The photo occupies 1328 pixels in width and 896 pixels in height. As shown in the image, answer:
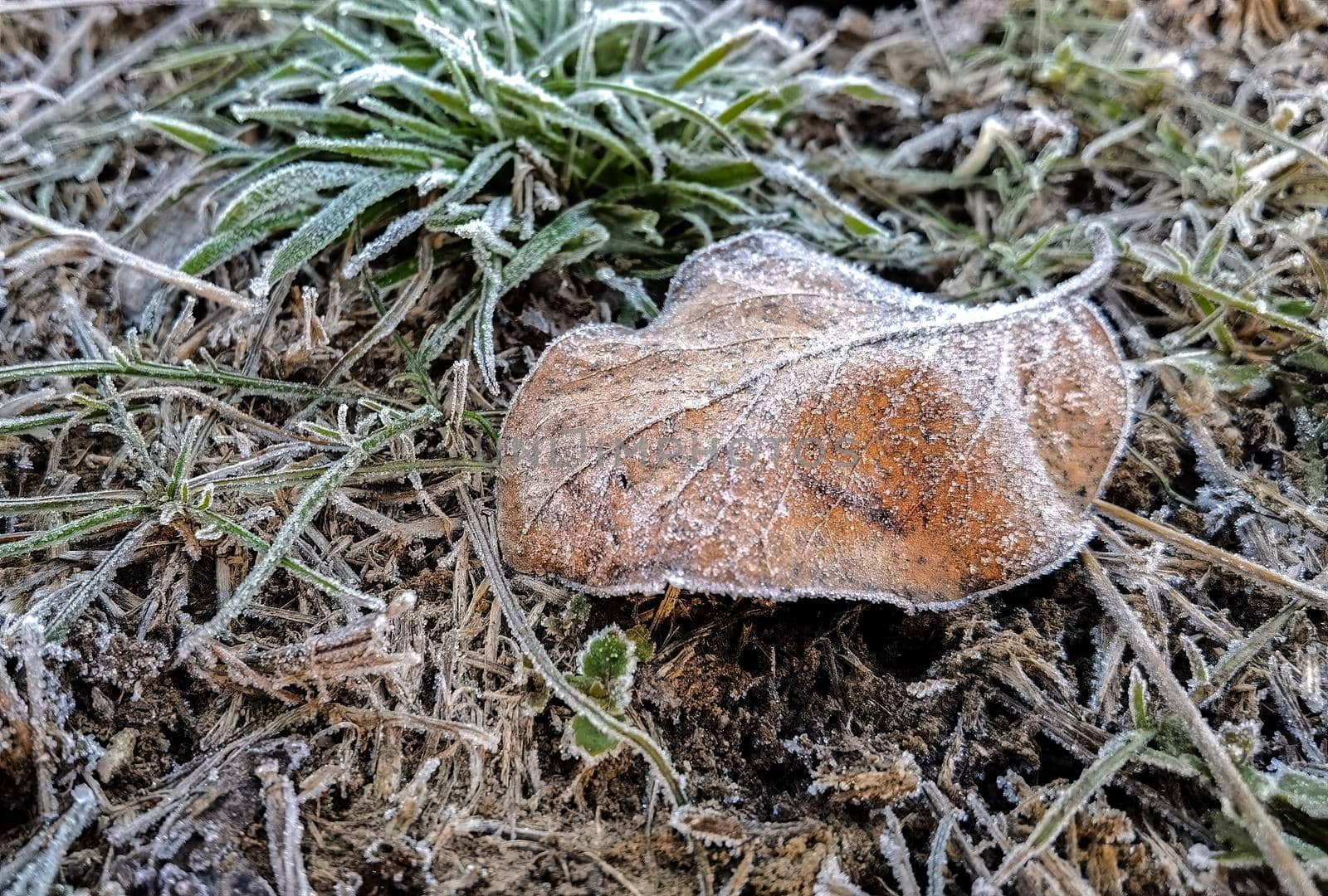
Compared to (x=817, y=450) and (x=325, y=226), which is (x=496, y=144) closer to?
(x=325, y=226)

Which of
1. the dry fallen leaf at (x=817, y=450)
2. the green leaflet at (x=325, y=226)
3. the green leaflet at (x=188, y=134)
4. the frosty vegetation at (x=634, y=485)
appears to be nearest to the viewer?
the frosty vegetation at (x=634, y=485)

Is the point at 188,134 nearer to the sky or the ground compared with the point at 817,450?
nearer to the sky

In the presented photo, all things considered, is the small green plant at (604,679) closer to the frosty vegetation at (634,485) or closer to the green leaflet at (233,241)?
the frosty vegetation at (634,485)

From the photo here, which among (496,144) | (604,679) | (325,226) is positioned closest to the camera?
(604,679)

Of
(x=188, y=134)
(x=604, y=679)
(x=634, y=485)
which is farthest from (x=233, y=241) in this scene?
(x=604, y=679)

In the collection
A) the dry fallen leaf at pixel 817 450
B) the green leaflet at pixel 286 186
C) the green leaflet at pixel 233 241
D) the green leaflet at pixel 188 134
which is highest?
the green leaflet at pixel 188 134

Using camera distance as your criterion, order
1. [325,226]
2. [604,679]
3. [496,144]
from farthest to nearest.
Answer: [496,144] → [325,226] → [604,679]

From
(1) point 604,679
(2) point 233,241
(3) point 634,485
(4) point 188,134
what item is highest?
(4) point 188,134

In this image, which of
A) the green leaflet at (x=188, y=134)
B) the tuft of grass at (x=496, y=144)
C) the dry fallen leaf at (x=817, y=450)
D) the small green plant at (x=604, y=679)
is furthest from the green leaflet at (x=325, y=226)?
the small green plant at (x=604, y=679)

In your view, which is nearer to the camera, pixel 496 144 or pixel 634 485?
pixel 634 485
